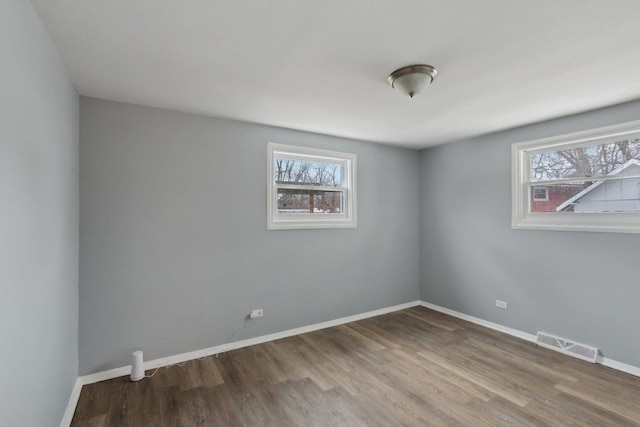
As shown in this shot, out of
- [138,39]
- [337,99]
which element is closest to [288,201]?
[337,99]

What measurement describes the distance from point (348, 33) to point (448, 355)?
2988mm

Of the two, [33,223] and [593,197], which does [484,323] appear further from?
[33,223]

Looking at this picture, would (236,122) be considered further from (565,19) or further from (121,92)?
(565,19)

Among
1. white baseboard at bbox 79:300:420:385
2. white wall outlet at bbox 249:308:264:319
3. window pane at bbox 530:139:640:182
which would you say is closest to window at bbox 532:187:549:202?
window pane at bbox 530:139:640:182

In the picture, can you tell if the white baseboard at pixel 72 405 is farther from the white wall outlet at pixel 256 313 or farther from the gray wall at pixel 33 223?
the white wall outlet at pixel 256 313

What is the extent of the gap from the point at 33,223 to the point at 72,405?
156 centimetres

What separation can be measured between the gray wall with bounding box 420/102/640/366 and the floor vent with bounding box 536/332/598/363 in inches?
2.6

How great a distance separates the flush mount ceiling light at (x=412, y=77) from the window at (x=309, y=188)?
163 cm

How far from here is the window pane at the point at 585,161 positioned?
9.03 ft

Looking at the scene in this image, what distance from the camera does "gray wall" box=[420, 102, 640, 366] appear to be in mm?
2711

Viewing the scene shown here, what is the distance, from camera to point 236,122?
3148 mm

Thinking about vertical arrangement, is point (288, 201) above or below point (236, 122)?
below

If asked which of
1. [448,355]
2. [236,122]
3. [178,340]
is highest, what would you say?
[236,122]

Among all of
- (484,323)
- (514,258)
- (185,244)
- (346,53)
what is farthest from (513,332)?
(185,244)
